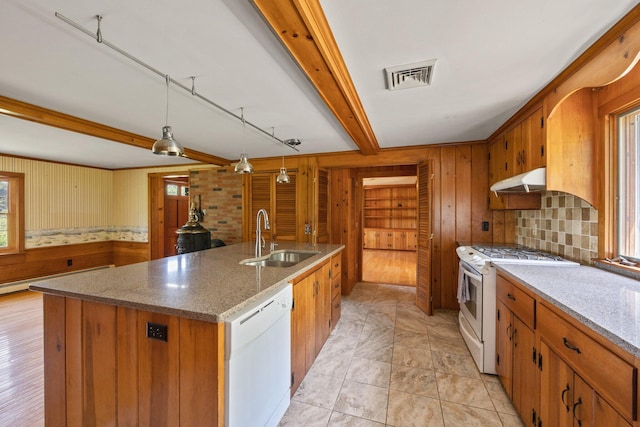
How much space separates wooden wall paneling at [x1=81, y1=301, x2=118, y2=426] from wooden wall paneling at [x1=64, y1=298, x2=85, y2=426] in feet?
0.08

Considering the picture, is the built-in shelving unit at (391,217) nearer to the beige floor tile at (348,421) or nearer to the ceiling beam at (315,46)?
the ceiling beam at (315,46)

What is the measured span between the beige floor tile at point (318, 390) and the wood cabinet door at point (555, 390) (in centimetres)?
124

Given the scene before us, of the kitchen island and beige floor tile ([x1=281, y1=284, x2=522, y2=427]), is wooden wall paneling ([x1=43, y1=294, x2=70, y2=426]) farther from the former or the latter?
beige floor tile ([x1=281, y1=284, x2=522, y2=427])

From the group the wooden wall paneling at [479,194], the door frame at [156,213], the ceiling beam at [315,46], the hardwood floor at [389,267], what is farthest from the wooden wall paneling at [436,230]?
the door frame at [156,213]

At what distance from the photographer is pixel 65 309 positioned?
1390mm

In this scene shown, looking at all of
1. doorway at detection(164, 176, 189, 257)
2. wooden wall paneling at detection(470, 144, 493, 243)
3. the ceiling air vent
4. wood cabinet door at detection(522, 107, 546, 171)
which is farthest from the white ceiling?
doorway at detection(164, 176, 189, 257)

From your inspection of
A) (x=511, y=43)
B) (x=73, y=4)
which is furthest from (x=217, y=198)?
(x=511, y=43)

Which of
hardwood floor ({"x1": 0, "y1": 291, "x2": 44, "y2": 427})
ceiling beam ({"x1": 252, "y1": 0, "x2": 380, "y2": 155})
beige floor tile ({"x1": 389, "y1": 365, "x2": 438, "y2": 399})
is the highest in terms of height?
ceiling beam ({"x1": 252, "y1": 0, "x2": 380, "y2": 155})

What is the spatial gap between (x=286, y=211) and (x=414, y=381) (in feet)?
9.76

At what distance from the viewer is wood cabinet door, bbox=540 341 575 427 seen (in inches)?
45.9

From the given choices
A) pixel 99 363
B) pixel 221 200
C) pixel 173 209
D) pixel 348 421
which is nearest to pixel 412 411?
pixel 348 421

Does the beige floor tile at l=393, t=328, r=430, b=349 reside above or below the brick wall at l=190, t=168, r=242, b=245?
below

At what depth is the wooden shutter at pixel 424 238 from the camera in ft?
11.4

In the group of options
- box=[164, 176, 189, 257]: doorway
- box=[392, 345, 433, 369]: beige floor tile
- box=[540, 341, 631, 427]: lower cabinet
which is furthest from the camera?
box=[164, 176, 189, 257]: doorway
